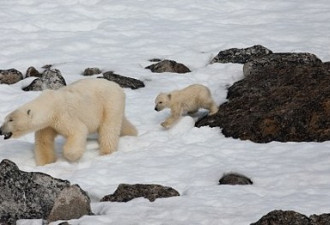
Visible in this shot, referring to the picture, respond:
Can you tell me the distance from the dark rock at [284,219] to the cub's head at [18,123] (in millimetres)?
4477

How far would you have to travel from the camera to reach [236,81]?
14.7 meters

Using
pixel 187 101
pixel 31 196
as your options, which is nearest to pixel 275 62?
pixel 187 101

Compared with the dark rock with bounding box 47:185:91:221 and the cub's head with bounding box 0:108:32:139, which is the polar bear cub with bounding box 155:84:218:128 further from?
the dark rock with bounding box 47:185:91:221

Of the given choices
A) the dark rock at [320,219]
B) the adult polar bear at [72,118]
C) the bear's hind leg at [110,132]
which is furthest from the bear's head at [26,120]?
the dark rock at [320,219]

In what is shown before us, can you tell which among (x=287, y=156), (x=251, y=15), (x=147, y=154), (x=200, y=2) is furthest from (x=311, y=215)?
(x=200, y=2)

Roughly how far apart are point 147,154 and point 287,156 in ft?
7.50

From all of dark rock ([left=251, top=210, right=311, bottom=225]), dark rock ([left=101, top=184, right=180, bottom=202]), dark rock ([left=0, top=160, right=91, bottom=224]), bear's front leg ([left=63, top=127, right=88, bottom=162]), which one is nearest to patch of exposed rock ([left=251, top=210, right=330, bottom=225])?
dark rock ([left=251, top=210, right=311, bottom=225])

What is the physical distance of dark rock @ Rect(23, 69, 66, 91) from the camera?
14828 millimetres

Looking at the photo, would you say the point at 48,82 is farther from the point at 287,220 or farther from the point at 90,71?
the point at 287,220

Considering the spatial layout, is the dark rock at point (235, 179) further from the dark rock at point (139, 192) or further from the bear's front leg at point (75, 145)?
the bear's front leg at point (75, 145)

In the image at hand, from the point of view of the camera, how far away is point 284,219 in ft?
21.9

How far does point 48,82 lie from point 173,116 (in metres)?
3.76

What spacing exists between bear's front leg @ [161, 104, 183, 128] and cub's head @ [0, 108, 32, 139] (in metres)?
3.01

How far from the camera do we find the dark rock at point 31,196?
7758 millimetres
